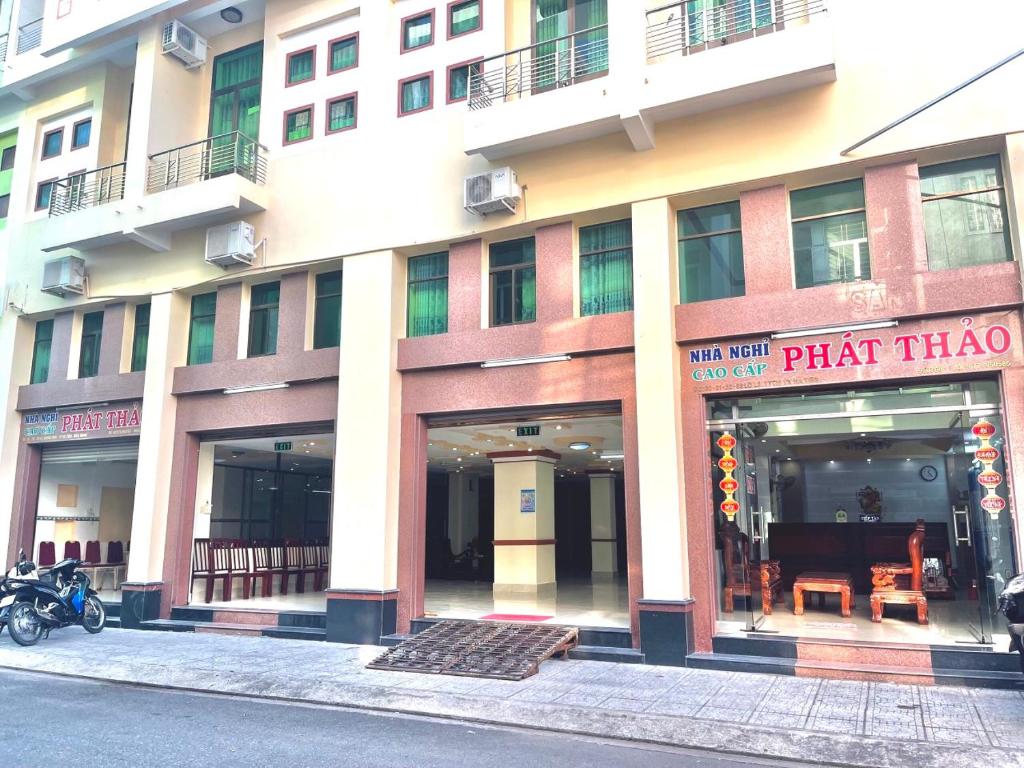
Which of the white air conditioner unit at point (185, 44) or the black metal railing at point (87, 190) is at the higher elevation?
the white air conditioner unit at point (185, 44)

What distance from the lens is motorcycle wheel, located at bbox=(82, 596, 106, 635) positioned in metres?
11.8

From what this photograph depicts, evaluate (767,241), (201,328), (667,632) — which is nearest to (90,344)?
(201,328)

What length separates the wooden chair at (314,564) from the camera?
1616cm

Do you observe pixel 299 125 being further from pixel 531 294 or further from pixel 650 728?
pixel 650 728

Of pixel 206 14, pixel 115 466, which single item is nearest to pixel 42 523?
pixel 115 466

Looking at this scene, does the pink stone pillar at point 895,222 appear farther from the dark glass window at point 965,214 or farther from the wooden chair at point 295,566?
the wooden chair at point 295,566

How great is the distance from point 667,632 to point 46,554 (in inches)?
478

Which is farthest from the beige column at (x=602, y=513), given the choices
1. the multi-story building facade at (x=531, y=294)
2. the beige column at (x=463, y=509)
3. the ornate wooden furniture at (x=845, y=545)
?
the ornate wooden furniture at (x=845, y=545)

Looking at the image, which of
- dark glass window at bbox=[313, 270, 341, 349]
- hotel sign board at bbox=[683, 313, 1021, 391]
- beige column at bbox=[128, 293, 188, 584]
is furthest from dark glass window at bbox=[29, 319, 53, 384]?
hotel sign board at bbox=[683, 313, 1021, 391]

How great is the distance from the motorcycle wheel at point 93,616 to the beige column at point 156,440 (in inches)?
26.6

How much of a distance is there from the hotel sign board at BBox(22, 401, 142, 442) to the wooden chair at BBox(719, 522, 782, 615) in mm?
9567

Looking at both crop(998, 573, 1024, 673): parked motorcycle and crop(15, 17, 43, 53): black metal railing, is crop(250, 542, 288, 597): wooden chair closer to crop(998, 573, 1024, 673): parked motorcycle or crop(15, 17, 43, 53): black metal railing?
crop(15, 17, 43, 53): black metal railing

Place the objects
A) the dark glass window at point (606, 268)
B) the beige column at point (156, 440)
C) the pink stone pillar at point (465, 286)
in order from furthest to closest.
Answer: the beige column at point (156, 440) < the pink stone pillar at point (465, 286) < the dark glass window at point (606, 268)

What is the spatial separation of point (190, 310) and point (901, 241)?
10.8 m
